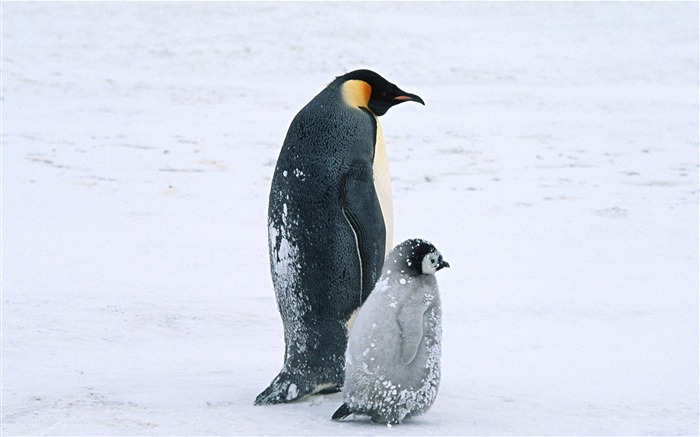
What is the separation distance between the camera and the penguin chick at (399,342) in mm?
3180

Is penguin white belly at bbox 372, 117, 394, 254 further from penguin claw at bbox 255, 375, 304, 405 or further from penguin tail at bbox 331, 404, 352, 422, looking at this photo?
penguin tail at bbox 331, 404, 352, 422

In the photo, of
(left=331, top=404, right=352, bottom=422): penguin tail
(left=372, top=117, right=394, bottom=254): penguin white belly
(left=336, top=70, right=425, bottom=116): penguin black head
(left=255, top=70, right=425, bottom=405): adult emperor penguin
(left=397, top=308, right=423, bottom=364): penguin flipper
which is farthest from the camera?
(left=336, top=70, right=425, bottom=116): penguin black head

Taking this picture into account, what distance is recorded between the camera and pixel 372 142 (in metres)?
3.78

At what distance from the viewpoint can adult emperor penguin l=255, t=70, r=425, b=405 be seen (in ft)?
12.0

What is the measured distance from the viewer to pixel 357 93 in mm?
3891

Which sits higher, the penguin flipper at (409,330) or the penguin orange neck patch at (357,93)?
the penguin orange neck patch at (357,93)

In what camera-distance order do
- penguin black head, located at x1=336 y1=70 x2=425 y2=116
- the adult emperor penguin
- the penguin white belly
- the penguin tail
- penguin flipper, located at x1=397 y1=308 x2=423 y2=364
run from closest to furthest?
penguin flipper, located at x1=397 y1=308 x2=423 y2=364, the penguin tail, the adult emperor penguin, the penguin white belly, penguin black head, located at x1=336 y1=70 x2=425 y2=116

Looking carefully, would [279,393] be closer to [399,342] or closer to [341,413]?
[341,413]

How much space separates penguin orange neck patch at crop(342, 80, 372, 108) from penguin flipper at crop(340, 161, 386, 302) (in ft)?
0.93

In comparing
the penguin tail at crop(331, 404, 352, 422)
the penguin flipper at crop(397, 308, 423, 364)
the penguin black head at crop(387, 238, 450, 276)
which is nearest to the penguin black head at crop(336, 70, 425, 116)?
the penguin black head at crop(387, 238, 450, 276)

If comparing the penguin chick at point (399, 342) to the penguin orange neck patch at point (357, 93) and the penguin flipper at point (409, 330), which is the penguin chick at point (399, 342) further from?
the penguin orange neck patch at point (357, 93)

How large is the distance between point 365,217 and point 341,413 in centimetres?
68

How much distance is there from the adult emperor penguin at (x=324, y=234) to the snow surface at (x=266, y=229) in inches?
7.0

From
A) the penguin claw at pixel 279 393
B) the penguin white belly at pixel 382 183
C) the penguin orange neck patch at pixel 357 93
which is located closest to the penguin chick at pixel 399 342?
the penguin claw at pixel 279 393
